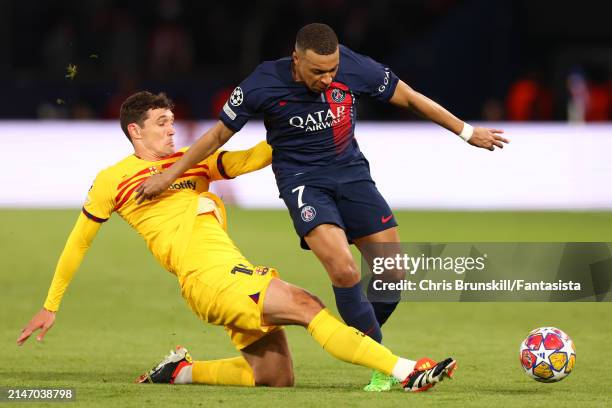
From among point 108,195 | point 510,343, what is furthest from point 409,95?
point 510,343

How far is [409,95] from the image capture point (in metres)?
6.91

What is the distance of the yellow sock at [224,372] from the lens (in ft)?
22.2

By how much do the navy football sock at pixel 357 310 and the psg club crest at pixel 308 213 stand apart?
405 mm

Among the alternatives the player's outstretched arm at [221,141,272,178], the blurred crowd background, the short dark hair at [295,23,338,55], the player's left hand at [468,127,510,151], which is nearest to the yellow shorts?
the player's outstretched arm at [221,141,272,178]

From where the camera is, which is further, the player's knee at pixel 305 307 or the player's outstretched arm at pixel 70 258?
the player's outstretched arm at pixel 70 258

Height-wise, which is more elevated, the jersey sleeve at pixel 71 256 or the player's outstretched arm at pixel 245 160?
the player's outstretched arm at pixel 245 160

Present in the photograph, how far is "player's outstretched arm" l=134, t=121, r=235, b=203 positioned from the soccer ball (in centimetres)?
206

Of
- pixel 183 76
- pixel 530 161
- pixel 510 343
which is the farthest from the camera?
pixel 183 76

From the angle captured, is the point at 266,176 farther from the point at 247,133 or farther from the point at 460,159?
the point at 460,159

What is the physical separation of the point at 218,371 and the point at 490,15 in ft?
51.0

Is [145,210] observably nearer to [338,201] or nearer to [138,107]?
[138,107]

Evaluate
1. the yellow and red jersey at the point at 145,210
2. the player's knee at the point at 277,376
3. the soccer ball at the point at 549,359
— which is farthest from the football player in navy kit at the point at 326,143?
the soccer ball at the point at 549,359

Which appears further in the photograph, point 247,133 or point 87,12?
point 87,12

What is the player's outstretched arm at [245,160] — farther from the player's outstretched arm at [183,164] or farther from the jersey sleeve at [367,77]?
the jersey sleeve at [367,77]
